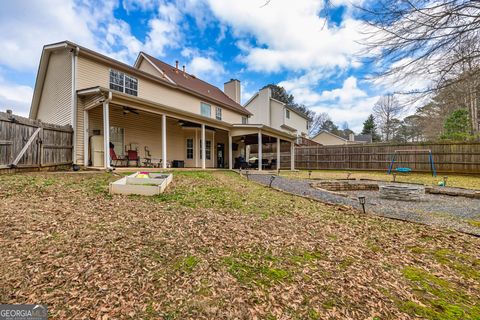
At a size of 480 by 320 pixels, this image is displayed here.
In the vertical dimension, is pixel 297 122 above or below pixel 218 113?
above

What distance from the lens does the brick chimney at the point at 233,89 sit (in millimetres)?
21766

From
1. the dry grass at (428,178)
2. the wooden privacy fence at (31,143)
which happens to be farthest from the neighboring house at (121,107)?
the dry grass at (428,178)

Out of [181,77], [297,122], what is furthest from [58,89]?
[297,122]

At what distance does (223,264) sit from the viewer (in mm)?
2691

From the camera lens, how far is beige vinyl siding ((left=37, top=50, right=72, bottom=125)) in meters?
9.57

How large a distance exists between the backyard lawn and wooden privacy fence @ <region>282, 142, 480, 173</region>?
14.1 metres

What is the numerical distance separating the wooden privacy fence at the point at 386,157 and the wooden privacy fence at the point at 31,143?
54.6 feet

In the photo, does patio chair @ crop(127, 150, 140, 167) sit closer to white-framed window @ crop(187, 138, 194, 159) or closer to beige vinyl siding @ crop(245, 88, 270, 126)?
white-framed window @ crop(187, 138, 194, 159)

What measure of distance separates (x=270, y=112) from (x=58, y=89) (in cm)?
1977

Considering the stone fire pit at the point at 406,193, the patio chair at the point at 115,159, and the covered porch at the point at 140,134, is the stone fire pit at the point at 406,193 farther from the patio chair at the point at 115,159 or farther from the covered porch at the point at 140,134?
the patio chair at the point at 115,159

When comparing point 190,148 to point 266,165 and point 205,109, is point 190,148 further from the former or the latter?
point 266,165

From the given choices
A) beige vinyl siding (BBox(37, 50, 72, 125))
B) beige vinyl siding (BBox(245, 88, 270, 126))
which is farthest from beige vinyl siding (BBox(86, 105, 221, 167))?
beige vinyl siding (BBox(245, 88, 270, 126))

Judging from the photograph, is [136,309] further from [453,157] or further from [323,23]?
[453,157]

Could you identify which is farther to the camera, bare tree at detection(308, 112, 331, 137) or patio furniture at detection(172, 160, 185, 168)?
bare tree at detection(308, 112, 331, 137)
